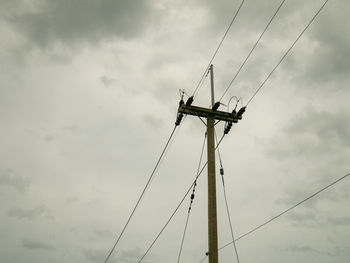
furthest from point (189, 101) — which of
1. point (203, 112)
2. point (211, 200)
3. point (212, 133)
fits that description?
point (211, 200)

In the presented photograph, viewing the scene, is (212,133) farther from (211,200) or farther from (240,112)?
(211,200)

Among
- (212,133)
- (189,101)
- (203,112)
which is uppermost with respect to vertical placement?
(189,101)

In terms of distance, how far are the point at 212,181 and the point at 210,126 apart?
231 centimetres

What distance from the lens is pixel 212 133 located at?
35.8ft

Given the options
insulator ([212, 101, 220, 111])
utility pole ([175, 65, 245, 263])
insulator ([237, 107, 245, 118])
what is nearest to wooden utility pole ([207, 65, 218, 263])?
utility pole ([175, 65, 245, 263])

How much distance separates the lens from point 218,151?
12422 millimetres

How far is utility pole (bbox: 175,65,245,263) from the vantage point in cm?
886

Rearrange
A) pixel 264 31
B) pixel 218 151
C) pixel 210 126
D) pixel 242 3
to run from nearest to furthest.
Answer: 1. pixel 242 3
2. pixel 264 31
3. pixel 210 126
4. pixel 218 151

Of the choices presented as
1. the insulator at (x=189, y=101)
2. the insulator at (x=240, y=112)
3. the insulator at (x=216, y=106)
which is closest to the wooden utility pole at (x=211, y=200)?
the insulator at (x=216, y=106)

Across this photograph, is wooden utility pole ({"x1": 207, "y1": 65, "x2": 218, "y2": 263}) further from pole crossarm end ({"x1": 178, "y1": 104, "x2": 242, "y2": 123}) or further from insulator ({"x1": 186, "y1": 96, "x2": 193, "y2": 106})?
insulator ({"x1": 186, "y1": 96, "x2": 193, "y2": 106})

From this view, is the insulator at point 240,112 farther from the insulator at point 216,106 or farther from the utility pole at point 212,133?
→ the insulator at point 216,106

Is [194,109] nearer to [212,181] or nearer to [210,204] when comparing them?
[212,181]

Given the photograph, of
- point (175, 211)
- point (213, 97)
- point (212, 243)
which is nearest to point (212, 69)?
point (213, 97)

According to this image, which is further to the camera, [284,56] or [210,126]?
[210,126]
